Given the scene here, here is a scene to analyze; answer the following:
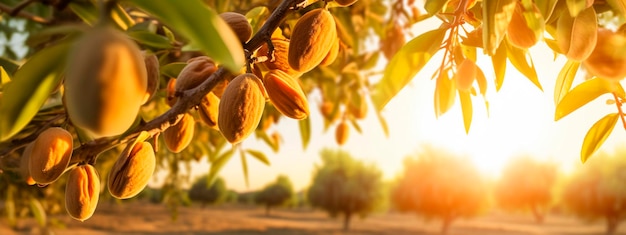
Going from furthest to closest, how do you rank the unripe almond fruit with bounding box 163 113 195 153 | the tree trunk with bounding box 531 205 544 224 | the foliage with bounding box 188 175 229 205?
the foliage with bounding box 188 175 229 205 < the tree trunk with bounding box 531 205 544 224 < the unripe almond fruit with bounding box 163 113 195 153

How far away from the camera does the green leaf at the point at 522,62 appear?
1.71ft

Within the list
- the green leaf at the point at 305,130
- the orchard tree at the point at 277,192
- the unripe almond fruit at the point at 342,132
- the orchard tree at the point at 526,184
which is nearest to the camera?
the green leaf at the point at 305,130

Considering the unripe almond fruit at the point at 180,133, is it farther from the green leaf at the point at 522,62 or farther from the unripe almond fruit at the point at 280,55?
the green leaf at the point at 522,62

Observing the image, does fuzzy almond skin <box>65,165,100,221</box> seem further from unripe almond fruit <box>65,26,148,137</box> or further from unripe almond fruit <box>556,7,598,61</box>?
unripe almond fruit <box>556,7,598,61</box>

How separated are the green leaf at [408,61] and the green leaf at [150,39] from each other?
26cm

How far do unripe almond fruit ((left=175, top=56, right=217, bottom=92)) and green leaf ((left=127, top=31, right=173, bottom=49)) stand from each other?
0.10m

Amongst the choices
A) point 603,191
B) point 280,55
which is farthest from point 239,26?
point 603,191

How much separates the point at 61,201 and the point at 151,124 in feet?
12.4

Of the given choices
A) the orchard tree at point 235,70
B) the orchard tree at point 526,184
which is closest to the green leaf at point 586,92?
the orchard tree at point 235,70

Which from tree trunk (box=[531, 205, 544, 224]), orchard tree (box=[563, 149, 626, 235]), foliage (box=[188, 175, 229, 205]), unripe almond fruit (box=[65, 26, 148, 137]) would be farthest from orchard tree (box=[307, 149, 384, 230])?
unripe almond fruit (box=[65, 26, 148, 137])

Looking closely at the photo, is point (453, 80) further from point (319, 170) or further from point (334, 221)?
point (334, 221)

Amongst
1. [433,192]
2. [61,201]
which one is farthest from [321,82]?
[433,192]

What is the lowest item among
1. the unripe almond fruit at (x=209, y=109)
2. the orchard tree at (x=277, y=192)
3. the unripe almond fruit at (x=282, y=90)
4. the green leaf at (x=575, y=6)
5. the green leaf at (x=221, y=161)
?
the orchard tree at (x=277, y=192)

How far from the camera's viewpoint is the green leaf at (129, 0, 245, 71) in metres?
A: 0.24
